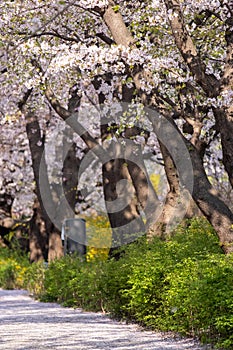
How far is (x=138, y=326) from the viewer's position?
41.2 feet

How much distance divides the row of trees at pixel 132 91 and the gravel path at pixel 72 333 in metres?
1.98

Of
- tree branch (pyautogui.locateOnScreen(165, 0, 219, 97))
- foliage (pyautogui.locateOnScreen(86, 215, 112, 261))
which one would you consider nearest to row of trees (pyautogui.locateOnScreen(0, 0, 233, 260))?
tree branch (pyautogui.locateOnScreen(165, 0, 219, 97))

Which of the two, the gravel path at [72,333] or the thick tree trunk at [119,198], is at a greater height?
the thick tree trunk at [119,198]

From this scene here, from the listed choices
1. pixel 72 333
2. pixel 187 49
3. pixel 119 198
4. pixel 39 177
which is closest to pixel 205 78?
pixel 187 49

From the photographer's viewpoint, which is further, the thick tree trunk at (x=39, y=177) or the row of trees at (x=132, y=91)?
the thick tree trunk at (x=39, y=177)

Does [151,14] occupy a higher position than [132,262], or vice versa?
[151,14]

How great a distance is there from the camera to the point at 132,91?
18.4 m

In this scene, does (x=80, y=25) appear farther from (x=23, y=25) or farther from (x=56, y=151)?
(x=56, y=151)

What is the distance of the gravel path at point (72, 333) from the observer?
1006 cm

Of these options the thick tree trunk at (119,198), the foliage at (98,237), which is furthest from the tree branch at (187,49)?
the foliage at (98,237)

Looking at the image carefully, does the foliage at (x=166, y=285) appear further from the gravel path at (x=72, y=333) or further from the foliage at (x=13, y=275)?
the foliage at (x=13, y=275)

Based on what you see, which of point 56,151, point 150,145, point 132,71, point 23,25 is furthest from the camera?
point 56,151

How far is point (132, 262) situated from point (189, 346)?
3.98 meters

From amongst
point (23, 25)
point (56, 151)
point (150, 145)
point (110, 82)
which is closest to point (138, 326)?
point (23, 25)
